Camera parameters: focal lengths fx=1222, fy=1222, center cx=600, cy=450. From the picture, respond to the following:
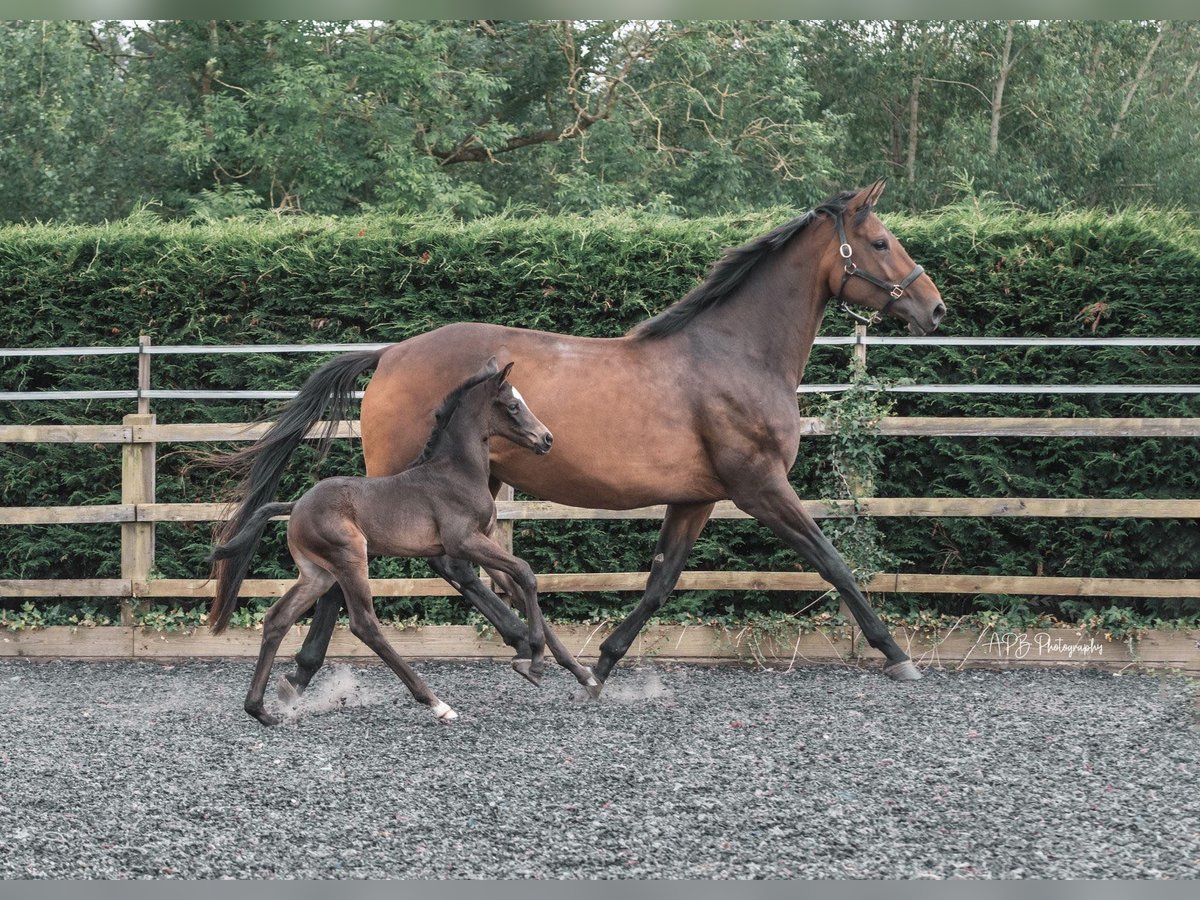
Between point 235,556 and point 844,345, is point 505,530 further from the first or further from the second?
point 844,345

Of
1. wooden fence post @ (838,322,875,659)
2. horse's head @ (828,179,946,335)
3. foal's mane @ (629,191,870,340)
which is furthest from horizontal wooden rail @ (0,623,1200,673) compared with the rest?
horse's head @ (828,179,946,335)

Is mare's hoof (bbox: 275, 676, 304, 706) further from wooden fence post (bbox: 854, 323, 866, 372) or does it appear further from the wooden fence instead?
wooden fence post (bbox: 854, 323, 866, 372)

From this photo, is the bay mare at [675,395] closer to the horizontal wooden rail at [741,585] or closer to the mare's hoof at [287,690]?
the mare's hoof at [287,690]

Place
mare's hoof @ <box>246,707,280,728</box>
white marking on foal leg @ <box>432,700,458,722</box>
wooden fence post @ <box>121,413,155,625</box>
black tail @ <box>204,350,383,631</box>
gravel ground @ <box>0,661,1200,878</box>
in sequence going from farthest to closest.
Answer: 1. wooden fence post @ <box>121,413,155,625</box>
2. black tail @ <box>204,350,383,631</box>
3. white marking on foal leg @ <box>432,700,458,722</box>
4. mare's hoof @ <box>246,707,280,728</box>
5. gravel ground @ <box>0,661,1200,878</box>

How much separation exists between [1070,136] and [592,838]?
18495mm

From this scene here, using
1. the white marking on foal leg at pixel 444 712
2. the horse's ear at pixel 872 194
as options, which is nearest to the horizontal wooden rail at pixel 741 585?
the white marking on foal leg at pixel 444 712

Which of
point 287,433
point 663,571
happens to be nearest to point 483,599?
point 663,571

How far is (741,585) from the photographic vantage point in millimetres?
6805

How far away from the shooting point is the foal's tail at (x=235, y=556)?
16.9ft

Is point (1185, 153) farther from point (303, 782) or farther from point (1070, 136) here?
point (303, 782)

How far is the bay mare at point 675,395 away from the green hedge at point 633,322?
127 cm

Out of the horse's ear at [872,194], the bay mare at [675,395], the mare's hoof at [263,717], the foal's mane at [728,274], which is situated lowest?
the mare's hoof at [263,717]

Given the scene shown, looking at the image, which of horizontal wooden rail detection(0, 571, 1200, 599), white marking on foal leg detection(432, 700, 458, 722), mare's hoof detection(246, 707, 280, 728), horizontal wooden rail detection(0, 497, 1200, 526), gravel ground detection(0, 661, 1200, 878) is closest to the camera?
gravel ground detection(0, 661, 1200, 878)

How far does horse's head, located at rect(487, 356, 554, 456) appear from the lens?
5035 millimetres
